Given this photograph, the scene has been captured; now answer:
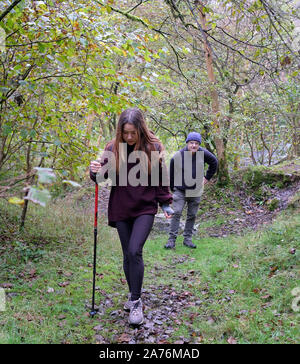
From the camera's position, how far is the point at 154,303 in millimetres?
4426

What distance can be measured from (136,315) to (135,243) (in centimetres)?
80

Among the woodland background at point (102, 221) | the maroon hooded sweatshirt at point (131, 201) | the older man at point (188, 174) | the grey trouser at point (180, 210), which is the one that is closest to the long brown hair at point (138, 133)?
the maroon hooded sweatshirt at point (131, 201)

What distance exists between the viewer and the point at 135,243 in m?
3.66

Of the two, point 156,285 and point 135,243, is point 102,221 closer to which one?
point 156,285

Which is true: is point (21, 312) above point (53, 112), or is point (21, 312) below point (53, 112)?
below

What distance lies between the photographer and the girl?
3711mm

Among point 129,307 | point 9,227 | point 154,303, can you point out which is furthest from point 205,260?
point 9,227

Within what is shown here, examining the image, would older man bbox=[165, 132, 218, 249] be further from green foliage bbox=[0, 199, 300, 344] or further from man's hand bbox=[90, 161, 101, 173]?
man's hand bbox=[90, 161, 101, 173]

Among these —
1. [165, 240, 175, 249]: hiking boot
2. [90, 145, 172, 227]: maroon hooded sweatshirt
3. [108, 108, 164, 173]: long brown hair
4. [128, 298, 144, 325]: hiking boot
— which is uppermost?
[108, 108, 164, 173]: long brown hair

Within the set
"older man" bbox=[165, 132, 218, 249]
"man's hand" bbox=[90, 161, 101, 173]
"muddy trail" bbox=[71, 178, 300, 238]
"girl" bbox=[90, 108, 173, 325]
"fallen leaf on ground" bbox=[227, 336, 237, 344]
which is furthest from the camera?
"muddy trail" bbox=[71, 178, 300, 238]

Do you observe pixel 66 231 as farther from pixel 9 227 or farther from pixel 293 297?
pixel 293 297

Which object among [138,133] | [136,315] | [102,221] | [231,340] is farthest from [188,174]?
[231,340]

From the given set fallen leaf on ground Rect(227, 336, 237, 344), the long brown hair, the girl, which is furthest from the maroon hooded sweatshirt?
fallen leaf on ground Rect(227, 336, 237, 344)

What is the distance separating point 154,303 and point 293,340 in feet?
6.00
